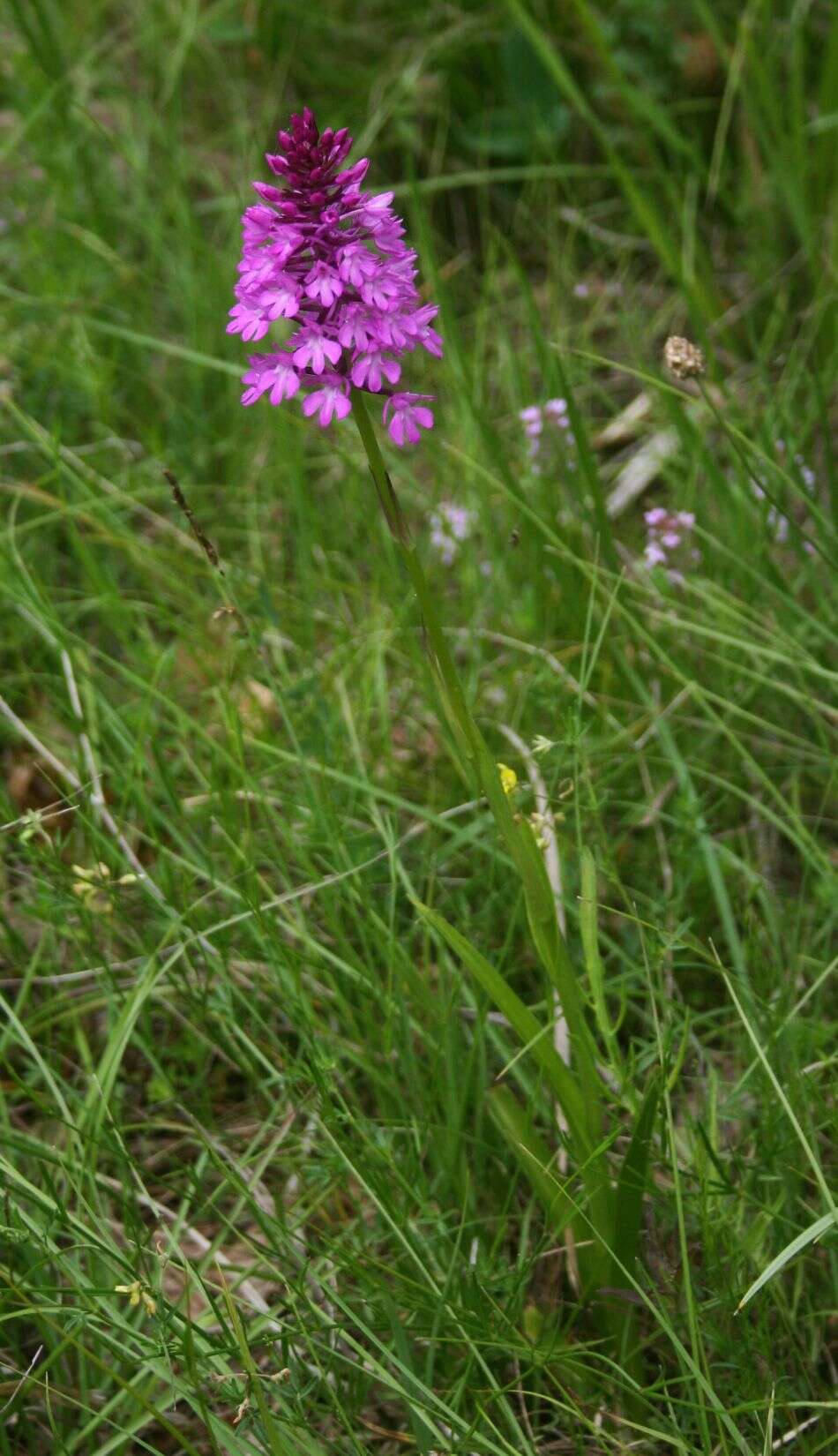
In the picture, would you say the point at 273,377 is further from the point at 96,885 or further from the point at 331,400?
the point at 96,885

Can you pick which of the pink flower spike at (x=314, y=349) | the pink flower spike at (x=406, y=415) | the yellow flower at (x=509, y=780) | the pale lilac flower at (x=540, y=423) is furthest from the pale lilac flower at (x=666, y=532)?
the pink flower spike at (x=314, y=349)

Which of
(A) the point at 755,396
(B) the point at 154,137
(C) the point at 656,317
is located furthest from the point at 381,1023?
(B) the point at 154,137

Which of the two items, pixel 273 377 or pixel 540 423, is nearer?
pixel 273 377

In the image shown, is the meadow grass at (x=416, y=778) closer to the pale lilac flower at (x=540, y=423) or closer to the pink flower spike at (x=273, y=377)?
the pale lilac flower at (x=540, y=423)

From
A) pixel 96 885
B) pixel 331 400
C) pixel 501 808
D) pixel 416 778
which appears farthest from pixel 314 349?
pixel 416 778

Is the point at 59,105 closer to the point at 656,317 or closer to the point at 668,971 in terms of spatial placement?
the point at 656,317

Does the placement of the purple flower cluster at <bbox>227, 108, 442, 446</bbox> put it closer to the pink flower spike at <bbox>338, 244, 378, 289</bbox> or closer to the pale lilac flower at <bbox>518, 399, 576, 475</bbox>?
the pink flower spike at <bbox>338, 244, 378, 289</bbox>
